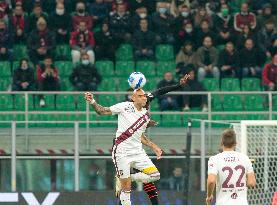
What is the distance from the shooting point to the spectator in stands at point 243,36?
26059 mm

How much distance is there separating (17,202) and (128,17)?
23.4 feet

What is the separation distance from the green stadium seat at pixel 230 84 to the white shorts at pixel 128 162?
8013 mm

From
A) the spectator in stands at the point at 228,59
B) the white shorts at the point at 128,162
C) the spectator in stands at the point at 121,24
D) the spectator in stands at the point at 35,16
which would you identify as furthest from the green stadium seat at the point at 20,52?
the white shorts at the point at 128,162

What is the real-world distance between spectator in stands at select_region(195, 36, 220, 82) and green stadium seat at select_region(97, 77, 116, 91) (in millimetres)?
1739

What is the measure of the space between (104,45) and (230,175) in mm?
12688

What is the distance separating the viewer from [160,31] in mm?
26234

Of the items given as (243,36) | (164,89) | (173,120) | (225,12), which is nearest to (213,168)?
(164,89)

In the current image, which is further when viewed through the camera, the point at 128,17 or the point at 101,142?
the point at 128,17

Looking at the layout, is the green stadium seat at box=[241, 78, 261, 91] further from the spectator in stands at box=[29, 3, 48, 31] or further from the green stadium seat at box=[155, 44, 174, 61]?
the spectator in stands at box=[29, 3, 48, 31]

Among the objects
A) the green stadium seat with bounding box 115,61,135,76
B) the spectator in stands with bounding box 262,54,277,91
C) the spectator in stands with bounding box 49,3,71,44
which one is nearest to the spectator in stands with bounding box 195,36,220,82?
the spectator in stands with bounding box 262,54,277,91

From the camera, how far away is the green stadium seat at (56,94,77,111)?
23.1 m

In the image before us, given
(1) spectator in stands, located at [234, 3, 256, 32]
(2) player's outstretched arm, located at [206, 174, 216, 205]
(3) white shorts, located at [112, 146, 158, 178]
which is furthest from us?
(1) spectator in stands, located at [234, 3, 256, 32]

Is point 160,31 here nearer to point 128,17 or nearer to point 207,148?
point 128,17

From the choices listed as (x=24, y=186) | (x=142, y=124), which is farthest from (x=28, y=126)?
(x=142, y=124)
